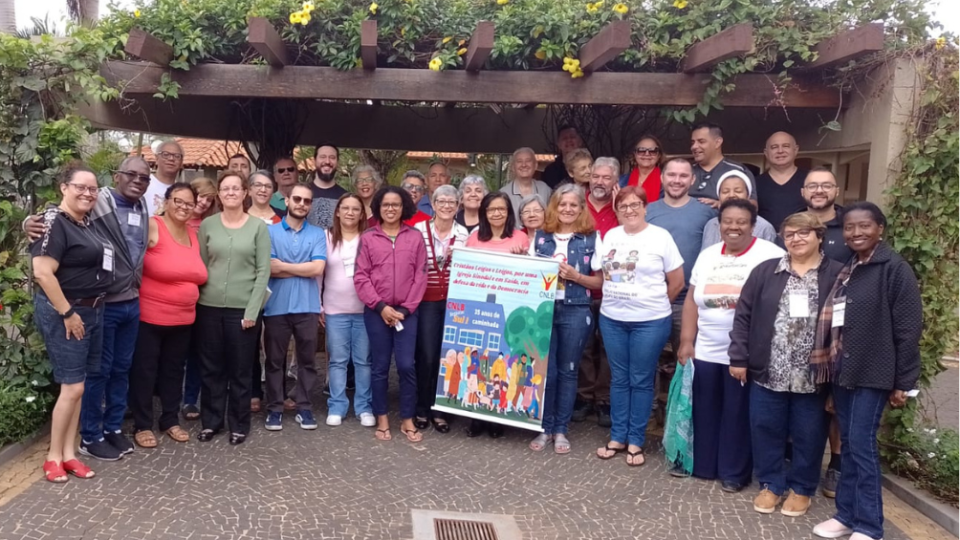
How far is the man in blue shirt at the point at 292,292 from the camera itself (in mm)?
5234

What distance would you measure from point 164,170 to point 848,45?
17.2ft

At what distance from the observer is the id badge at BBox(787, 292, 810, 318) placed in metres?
4.05

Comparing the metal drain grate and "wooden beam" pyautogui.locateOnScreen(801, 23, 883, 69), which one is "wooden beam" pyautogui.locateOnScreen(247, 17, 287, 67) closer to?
the metal drain grate

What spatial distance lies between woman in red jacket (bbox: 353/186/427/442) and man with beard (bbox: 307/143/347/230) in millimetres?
839

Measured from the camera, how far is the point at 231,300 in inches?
194

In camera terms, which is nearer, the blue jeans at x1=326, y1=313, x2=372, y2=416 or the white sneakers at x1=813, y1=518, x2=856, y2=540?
the white sneakers at x1=813, y1=518, x2=856, y2=540

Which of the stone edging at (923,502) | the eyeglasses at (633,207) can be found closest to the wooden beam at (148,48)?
the eyeglasses at (633,207)

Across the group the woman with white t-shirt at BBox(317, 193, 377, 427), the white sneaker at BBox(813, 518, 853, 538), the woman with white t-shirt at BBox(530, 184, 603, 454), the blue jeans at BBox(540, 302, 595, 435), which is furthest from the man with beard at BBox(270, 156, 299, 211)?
the white sneaker at BBox(813, 518, 853, 538)

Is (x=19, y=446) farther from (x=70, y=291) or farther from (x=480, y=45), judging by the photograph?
(x=480, y=45)

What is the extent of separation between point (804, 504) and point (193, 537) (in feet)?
11.2

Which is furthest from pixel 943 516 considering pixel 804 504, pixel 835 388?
pixel 835 388

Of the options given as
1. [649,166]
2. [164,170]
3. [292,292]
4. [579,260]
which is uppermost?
[649,166]

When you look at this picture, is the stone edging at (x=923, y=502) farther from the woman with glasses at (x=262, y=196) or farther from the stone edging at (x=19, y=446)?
the stone edging at (x=19, y=446)

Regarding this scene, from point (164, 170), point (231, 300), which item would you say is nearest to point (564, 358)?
point (231, 300)
